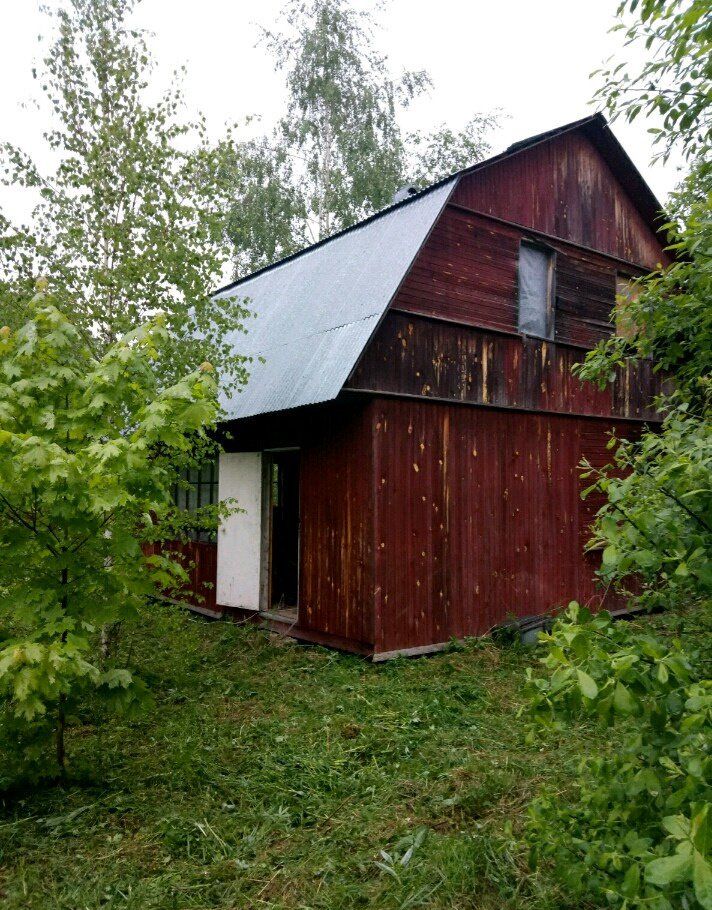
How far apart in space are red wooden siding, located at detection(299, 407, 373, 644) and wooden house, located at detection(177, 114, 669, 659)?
0.07ft

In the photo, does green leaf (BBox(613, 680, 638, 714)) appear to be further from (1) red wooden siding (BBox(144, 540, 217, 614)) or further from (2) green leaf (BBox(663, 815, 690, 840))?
(1) red wooden siding (BBox(144, 540, 217, 614))

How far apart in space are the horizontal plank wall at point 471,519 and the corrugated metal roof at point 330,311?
0.80m

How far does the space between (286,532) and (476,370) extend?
3982 mm

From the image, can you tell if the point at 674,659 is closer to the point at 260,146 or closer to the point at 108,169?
the point at 108,169

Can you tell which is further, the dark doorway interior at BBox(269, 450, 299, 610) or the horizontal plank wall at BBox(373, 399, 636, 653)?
the dark doorway interior at BBox(269, 450, 299, 610)

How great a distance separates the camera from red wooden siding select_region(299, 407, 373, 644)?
702 cm

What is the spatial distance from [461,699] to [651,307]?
354 cm

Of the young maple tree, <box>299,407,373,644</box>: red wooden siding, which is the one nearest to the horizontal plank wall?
<box>299,407,373,644</box>: red wooden siding

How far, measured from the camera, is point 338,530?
7.38 metres

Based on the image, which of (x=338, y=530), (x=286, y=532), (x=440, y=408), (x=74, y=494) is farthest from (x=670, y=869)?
(x=286, y=532)

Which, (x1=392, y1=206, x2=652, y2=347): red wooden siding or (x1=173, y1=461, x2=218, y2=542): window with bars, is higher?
(x1=392, y1=206, x2=652, y2=347): red wooden siding

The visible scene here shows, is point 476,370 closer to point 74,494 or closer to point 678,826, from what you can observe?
point 74,494

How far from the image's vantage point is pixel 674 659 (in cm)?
181

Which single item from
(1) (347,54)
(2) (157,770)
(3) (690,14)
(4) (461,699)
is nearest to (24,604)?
(2) (157,770)
